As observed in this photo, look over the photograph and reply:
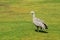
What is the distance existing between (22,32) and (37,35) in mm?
1396

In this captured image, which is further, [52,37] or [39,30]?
[39,30]

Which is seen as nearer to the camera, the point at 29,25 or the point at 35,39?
the point at 35,39

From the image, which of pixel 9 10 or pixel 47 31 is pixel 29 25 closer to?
pixel 47 31

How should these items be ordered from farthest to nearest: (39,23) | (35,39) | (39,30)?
(39,30)
(39,23)
(35,39)

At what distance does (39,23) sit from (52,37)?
1.48m

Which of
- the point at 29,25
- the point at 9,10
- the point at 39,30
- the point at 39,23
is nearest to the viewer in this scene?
the point at 39,23

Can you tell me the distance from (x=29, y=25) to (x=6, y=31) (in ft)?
9.95

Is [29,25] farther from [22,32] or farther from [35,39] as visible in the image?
[35,39]

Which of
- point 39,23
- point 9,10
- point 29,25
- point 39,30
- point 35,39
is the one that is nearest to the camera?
point 35,39

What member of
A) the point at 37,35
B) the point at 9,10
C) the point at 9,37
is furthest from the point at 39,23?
the point at 9,10

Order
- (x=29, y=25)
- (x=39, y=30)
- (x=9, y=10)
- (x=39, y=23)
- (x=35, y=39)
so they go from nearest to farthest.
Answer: (x=35, y=39) → (x=39, y=23) → (x=39, y=30) → (x=29, y=25) → (x=9, y=10)

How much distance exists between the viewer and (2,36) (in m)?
18.0

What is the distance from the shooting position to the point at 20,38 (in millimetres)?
17500

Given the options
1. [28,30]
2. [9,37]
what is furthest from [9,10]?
[9,37]
